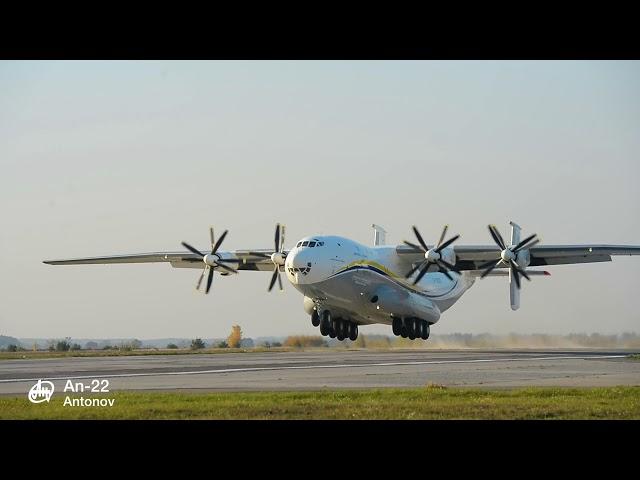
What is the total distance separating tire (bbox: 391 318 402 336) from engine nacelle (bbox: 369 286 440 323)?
83 cm

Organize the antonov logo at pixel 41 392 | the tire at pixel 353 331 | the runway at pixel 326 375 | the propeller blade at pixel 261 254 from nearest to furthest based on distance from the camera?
the antonov logo at pixel 41 392
the runway at pixel 326 375
the propeller blade at pixel 261 254
the tire at pixel 353 331

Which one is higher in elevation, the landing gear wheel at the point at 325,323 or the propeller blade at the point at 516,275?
the propeller blade at the point at 516,275

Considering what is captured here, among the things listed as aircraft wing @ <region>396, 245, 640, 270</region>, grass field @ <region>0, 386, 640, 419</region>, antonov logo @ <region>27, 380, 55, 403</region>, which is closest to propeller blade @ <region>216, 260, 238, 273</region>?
aircraft wing @ <region>396, 245, 640, 270</region>

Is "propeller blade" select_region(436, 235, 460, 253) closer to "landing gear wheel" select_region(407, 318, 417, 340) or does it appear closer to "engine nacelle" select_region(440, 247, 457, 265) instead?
"engine nacelle" select_region(440, 247, 457, 265)

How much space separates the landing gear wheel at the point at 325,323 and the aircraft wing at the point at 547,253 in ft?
17.3

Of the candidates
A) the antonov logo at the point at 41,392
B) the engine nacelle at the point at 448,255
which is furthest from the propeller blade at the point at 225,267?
the antonov logo at the point at 41,392

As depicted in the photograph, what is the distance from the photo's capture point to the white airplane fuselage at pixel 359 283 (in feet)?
148

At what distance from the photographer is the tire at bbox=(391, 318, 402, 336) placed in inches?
2071

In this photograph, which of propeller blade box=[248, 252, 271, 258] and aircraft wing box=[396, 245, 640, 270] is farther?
propeller blade box=[248, 252, 271, 258]

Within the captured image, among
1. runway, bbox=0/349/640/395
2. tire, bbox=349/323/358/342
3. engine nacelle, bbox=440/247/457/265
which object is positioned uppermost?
engine nacelle, bbox=440/247/457/265

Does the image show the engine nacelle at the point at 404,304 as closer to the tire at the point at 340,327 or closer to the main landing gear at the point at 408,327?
the main landing gear at the point at 408,327

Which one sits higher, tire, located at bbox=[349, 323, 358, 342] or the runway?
tire, located at bbox=[349, 323, 358, 342]

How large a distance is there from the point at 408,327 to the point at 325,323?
5.32 m
